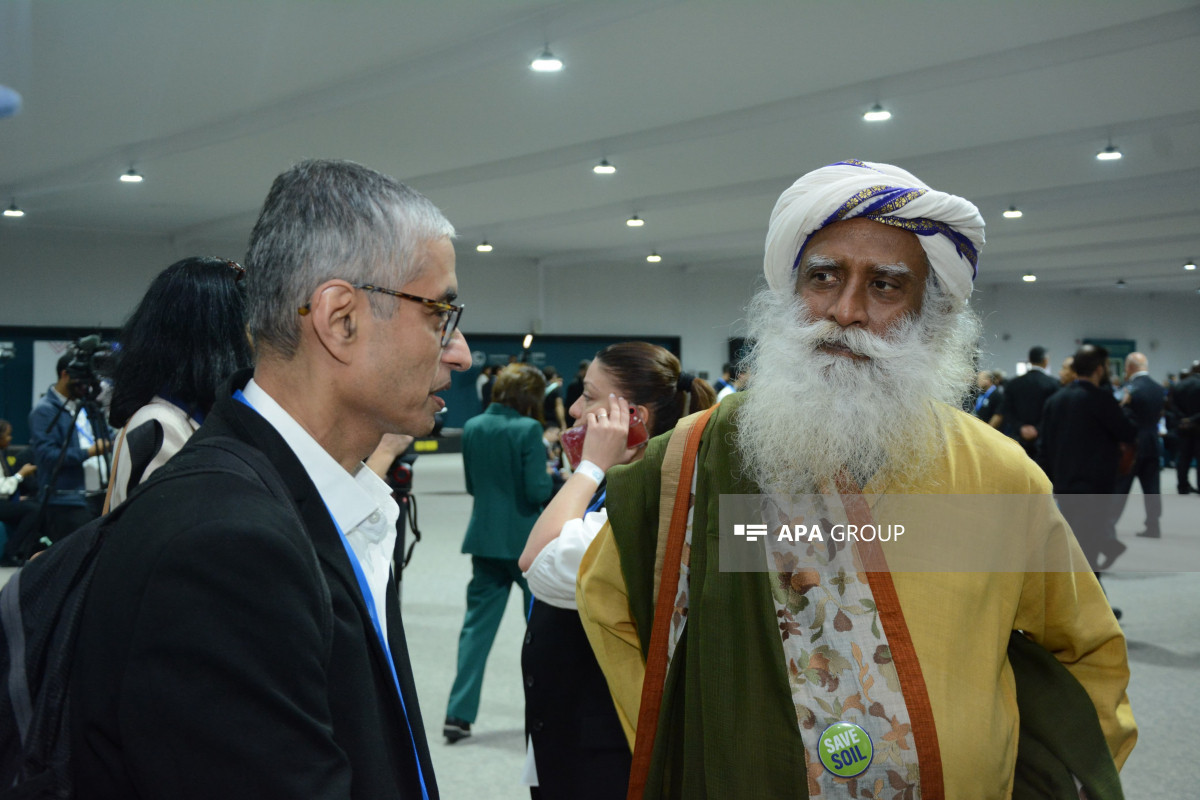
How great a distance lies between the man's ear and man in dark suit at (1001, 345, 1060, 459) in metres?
7.58

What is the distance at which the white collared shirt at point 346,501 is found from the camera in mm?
986

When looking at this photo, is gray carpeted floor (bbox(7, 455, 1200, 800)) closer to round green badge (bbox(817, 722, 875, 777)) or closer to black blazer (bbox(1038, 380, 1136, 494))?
black blazer (bbox(1038, 380, 1136, 494))

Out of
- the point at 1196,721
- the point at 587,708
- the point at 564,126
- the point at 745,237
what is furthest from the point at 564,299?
the point at 587,708

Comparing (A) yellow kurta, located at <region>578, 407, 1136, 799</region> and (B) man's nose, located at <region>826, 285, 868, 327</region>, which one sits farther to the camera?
(B) man's nose, located at <region>826, 285, 868, 327</region>

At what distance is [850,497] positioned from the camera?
55.8 inches

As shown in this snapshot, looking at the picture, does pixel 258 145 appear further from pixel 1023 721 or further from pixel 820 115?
pixel 1023 721

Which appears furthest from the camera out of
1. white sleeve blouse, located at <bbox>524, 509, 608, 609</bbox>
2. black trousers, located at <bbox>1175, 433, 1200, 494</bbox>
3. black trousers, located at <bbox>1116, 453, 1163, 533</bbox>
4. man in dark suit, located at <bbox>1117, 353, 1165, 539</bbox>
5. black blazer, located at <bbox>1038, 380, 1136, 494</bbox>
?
black trousers, located at <bbox>1175, 433, 1200, 494</bbox>

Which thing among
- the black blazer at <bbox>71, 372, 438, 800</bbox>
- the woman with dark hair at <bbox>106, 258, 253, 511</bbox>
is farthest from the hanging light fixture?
the black blazer at <bbox>71, 372, 438, 800</bbox>

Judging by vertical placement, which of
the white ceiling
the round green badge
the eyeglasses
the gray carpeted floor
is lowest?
the gray carpeted floor

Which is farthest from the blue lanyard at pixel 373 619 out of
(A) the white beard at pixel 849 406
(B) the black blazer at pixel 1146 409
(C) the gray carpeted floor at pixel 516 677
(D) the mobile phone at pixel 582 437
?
(B) the black blazer at pixel 1146 409

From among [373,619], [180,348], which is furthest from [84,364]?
[373,619]

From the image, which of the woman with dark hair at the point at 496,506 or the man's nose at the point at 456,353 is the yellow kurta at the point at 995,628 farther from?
the woman with dark hair at the point at 496,506

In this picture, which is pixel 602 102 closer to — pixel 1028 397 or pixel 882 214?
pixel 1028 397

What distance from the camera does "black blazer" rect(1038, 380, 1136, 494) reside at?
5641mm
